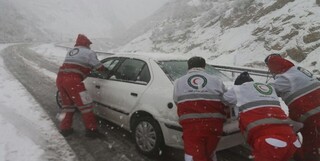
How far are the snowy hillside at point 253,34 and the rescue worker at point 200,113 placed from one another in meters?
7.24

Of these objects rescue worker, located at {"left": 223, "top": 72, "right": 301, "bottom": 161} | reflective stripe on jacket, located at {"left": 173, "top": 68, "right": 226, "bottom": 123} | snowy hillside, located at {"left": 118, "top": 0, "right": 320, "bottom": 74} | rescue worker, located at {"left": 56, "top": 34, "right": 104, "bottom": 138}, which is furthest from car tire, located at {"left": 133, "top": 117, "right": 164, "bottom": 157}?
snowy hillside, located at {"left": 118, "top": 0, "right": 320, "bottom": 74}

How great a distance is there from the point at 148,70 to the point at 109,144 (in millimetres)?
1442

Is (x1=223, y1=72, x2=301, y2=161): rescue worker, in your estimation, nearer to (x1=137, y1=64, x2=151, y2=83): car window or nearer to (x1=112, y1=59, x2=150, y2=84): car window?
(x1=137, y1=64, x2=151, y2=83): car window

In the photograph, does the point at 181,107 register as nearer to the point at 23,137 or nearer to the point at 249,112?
the point at 249,112

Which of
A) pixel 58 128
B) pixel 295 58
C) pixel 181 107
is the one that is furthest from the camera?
pixel 295 58

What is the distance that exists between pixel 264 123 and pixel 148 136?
2.20 metres

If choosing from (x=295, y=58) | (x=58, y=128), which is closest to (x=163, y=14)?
(x=295, y=58)

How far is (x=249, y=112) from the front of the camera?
363 centimetres

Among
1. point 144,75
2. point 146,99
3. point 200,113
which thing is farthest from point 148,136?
point 200,113

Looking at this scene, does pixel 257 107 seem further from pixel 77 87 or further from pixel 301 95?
pixel 77 87

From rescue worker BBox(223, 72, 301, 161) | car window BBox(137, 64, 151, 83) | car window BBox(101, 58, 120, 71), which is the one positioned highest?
car window BBox(101, 58, 120, 71)

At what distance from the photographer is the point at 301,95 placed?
4.29 meters

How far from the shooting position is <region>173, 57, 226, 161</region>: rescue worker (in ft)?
13.2

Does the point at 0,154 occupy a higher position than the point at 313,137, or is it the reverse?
the point at 313,137
